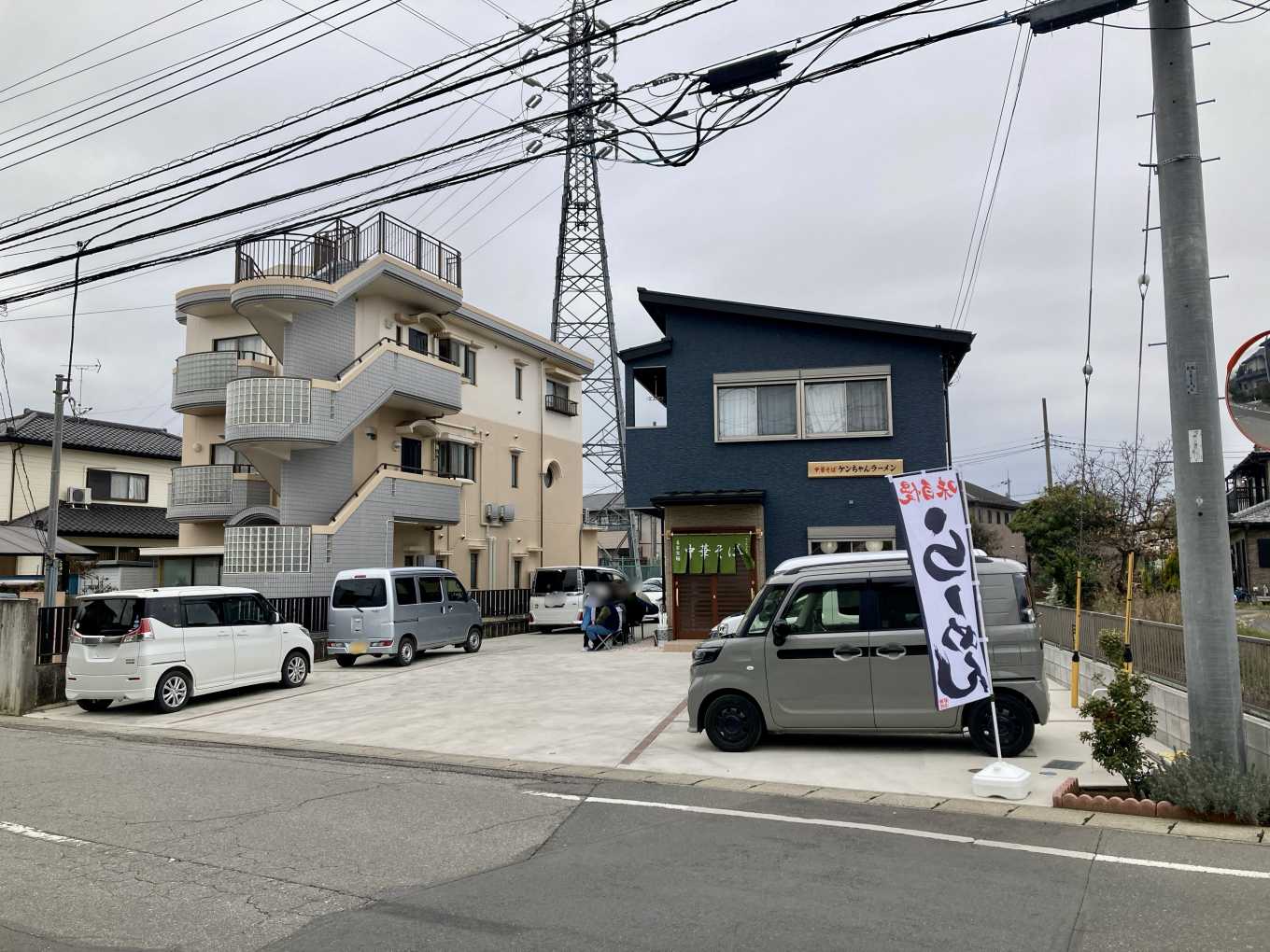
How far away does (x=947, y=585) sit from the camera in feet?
26.3

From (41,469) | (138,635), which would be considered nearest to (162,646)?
(138,635)

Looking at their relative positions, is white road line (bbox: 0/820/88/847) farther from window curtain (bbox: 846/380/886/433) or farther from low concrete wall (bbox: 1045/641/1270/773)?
window curtain (bbox: 846/380/886/433)

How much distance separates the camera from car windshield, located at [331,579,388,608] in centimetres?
1895

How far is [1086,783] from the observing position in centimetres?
Result: 802

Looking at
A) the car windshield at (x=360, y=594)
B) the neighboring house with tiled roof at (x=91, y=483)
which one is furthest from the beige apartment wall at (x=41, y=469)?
the car windshield at (x=360, y=594)

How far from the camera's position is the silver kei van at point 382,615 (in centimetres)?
1891

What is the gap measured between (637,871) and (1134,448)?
20.3 metres

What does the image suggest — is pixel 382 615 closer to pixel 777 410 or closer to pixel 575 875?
pixel 777 410

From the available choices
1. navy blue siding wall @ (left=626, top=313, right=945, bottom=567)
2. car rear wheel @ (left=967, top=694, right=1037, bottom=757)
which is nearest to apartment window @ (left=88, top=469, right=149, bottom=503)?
navy blue siding wall @ (left=626, top=313, right=945, bottom=567)

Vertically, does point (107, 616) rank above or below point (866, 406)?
below

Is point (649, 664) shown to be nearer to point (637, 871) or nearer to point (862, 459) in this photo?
point (862, 459)

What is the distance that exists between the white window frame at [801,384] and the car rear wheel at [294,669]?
9706mm

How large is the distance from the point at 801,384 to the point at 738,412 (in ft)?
5.00

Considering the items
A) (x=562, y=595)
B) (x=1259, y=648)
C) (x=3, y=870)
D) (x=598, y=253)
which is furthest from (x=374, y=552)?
(x=1259, y=648)
